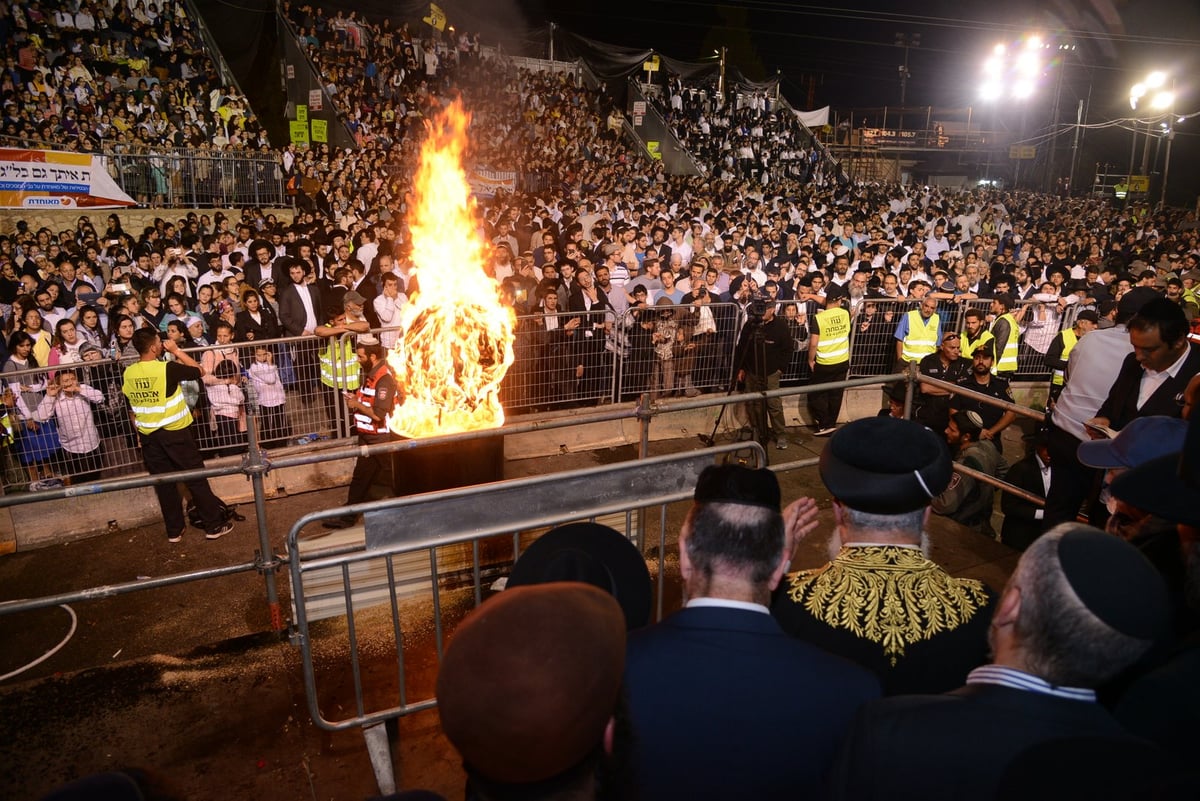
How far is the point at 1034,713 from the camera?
67.0 inches

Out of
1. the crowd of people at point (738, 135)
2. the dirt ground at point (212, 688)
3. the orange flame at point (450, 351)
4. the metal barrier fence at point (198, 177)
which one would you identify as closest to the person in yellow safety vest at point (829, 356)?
the dirt ground at point (212, 688)

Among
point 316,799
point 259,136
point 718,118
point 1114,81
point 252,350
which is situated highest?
point 1114,81

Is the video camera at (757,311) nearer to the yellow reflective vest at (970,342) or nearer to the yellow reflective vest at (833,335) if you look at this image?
the yellow reflective vest at (833,335)

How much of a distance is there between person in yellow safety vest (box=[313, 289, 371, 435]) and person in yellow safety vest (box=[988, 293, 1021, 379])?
740 centimetres

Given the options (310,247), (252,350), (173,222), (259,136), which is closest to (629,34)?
(259,136)

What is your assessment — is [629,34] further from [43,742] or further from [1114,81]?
[43,742]

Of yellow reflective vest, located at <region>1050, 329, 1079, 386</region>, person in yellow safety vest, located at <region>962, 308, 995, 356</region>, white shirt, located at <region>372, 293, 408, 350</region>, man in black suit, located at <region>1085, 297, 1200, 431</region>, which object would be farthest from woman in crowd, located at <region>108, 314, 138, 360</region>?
yellow reflective vest, located at <region>1050, 329, 1079, 386</region>

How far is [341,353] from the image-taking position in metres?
8.04

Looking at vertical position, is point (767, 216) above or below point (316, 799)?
above

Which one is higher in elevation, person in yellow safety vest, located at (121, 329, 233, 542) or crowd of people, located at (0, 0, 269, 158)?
crowd of people, located at (0, 0, 269, 158)

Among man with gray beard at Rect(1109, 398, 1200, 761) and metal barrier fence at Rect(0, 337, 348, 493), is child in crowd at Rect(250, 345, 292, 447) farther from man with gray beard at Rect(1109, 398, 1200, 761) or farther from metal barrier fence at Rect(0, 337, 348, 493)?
man with gray beard at Rect(1109, 398, 1200, 761)

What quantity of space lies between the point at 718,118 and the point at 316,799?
34254 mm

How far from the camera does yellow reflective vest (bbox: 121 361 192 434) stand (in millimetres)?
6469

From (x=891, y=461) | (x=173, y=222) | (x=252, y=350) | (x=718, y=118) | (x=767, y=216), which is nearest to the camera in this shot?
(x=891, y=461)
